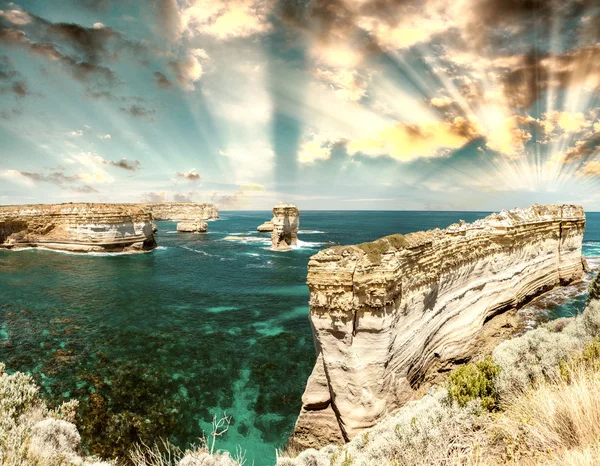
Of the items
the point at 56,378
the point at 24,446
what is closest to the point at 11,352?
the point at 56,378

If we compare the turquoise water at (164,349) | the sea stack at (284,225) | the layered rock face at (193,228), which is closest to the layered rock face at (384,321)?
the turquoise water at (164,349)

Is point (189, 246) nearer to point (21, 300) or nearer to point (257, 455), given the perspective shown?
point (21, 300)

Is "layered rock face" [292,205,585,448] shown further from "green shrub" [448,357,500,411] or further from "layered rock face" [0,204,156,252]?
"layered rock face" [0,204,156,252]

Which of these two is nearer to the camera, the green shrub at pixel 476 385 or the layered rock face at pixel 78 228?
the green shrub at pixel 476 385

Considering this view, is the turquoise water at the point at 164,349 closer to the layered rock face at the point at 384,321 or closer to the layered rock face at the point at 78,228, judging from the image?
the layered rock face at the point at 384,321

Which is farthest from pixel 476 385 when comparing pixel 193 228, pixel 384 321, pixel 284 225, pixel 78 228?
pixel 193 228
